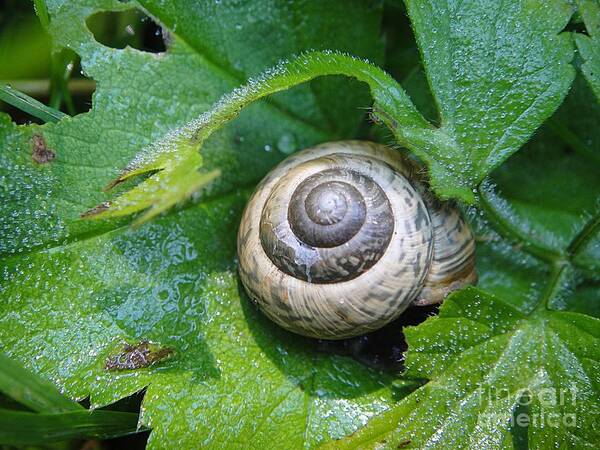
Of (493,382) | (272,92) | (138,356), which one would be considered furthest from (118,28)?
(493,382)

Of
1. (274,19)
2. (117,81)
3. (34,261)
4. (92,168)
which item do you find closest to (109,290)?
(34,261)

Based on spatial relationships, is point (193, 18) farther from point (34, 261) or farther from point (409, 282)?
point (409, 282)

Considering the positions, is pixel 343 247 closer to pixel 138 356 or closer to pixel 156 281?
pixel 156 281

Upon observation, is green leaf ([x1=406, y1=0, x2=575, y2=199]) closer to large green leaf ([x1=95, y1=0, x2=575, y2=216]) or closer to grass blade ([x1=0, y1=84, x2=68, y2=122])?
large green leaf ([x1=95, y1=0, x2=575, y2=216])

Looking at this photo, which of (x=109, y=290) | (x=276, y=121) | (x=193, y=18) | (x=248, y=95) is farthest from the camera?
(x=276, y=121)

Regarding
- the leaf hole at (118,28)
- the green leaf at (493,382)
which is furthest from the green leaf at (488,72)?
the leaf hole at (118,28)

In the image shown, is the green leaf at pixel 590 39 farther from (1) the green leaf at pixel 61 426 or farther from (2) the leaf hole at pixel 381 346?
(1) the green leaf at pixel 61 426

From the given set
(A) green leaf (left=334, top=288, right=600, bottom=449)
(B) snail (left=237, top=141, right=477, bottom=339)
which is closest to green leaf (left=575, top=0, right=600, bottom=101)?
(B) snail (left=237, top=141, right=477, bottom=339)
